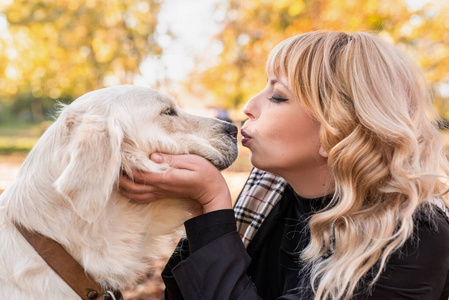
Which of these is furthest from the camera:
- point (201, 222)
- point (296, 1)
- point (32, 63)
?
Answer: point (32, 63)

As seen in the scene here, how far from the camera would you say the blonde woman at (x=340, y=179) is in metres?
1.63

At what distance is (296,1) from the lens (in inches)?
271

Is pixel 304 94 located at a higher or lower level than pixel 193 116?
higher

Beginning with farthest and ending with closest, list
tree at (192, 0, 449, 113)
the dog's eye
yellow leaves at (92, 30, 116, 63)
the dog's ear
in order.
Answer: yellow leaves at (92, 30, 116, 63), tree at (192, 0, 449, 113), the dog's eye, the dog's ear

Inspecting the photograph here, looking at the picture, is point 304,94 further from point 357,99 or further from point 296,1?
point 296,1

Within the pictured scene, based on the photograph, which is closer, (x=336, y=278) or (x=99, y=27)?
(x=336, y=278)

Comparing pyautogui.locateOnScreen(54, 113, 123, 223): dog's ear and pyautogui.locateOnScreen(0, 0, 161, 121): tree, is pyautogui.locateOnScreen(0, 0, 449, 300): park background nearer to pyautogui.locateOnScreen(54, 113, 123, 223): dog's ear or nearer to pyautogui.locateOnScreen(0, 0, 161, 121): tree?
pyautogui.locateOnScreen(0, 0, 161, 121): tree

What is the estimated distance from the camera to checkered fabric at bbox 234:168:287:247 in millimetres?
2328

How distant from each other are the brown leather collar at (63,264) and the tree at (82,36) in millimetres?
9437

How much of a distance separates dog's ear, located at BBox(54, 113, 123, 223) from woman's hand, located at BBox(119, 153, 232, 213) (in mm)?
152

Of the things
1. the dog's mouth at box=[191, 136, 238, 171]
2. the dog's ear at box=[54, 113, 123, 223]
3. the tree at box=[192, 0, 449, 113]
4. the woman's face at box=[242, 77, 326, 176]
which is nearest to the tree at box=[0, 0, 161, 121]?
the tree at box=[192, 0, 449, 113]

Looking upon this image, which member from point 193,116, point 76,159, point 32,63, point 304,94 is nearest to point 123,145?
point 76,159

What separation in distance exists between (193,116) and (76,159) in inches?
30.9

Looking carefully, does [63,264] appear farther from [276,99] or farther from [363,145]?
[363,145]
